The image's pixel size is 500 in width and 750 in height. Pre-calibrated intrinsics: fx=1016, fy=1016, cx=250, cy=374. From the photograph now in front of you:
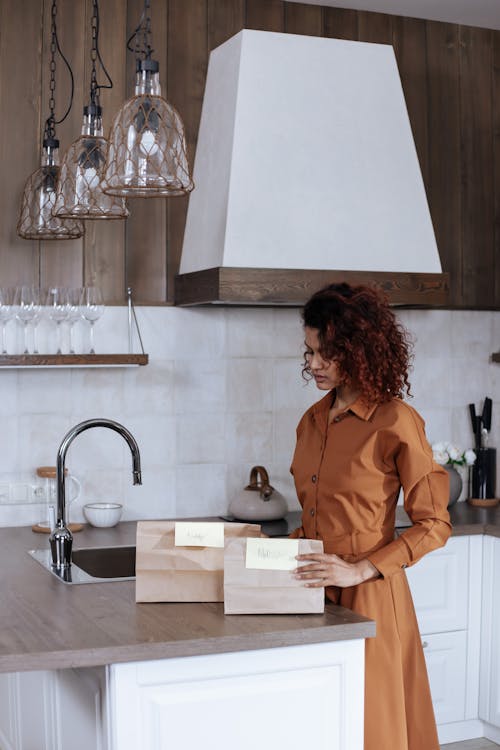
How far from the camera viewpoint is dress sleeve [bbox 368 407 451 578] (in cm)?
237

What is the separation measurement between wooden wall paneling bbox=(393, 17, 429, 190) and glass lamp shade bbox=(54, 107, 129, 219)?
1772mm

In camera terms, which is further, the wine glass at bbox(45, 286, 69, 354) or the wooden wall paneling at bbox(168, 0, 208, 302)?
the wooden wall paneling at bbox(168, 0, 208, 302)

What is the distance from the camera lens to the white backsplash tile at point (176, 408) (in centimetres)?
362

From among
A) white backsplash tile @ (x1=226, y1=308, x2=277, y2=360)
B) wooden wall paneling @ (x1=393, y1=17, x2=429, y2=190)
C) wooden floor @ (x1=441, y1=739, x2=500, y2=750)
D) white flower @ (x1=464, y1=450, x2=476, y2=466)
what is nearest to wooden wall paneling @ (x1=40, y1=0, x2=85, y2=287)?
white backsplash tile @ (x1=226, y1=308, x2=277, y2=360)

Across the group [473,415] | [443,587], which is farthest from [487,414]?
[443,587]

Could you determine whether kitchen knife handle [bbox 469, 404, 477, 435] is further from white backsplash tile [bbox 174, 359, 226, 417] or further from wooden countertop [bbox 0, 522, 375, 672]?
wooden countertop [bbox 0, 522, 375, 672]

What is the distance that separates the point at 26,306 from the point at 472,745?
87.4 inches

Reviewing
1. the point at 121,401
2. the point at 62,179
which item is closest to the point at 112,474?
the point at 121,401

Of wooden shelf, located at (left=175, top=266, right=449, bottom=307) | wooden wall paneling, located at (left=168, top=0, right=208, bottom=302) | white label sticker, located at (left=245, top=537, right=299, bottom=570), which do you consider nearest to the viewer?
white label sticker, located at (left=245, top=537, right=299, bottom=570)

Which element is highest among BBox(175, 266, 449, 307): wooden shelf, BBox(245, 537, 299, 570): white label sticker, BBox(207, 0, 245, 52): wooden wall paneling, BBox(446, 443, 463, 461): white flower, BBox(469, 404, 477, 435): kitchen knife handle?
BBox(207, 0, 245, 52): wooden wall paneling

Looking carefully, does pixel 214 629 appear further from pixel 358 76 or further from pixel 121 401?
pixel 358 76

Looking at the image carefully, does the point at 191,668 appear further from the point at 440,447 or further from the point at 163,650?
the point at 440,447

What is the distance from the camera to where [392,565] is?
2.37 metres

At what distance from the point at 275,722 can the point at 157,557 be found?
A: 17.0 inches
